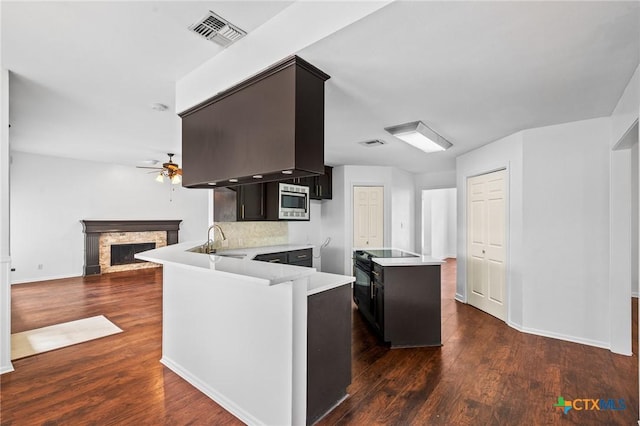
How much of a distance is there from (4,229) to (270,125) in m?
2.48

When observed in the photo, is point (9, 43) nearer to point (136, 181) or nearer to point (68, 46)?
point (68, 46)

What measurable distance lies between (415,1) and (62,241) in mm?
7746

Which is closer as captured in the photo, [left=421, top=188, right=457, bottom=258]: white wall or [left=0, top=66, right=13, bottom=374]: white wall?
[left=0, top=66, right=13, bottom=374]: white wall

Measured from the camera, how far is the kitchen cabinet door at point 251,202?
4.55 metres

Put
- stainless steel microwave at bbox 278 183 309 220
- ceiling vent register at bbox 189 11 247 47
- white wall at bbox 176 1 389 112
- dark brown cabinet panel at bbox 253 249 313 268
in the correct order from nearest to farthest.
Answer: white wall at bbox 176 1 389 112
ceiling vent register at bbox 189 11 247 47
dark brown cabinet panel at bbox 253 249 313 268
stainless steel microwave at bbox 278 183 309 220

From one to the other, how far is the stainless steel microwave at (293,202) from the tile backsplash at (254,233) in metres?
0.58

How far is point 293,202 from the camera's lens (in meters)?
5.32

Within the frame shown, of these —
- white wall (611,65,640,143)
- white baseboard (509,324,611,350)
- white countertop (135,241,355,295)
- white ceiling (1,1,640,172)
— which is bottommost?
white baseboard (509,324,611,350)

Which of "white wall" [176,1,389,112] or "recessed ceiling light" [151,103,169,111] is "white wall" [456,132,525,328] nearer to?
"white wall" [176,1,389,112]

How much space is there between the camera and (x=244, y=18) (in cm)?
192

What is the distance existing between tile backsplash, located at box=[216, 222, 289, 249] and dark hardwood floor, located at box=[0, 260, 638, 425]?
163 centimetres

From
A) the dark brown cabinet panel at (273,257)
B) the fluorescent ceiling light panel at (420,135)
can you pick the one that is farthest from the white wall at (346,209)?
the fluorescent ceiling light panel at (420,135)

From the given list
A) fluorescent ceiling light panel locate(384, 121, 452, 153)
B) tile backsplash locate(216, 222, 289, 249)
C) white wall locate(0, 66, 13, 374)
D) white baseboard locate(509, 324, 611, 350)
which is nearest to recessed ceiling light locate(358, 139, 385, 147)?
fluorescent ceiling light panel locate(384, 121, 452, 153)

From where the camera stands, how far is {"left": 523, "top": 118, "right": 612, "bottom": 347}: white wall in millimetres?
3205
